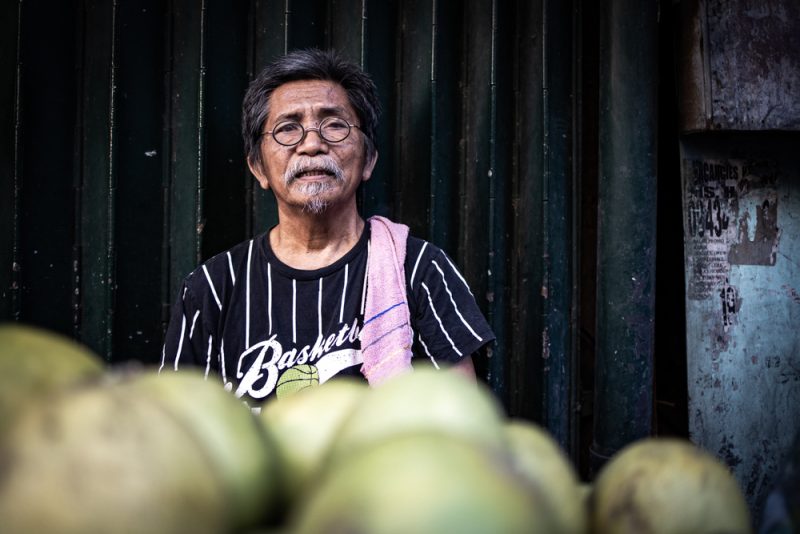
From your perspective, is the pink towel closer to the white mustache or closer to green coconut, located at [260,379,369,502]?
the white mustache

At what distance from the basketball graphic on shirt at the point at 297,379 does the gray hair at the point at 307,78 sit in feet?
2.61

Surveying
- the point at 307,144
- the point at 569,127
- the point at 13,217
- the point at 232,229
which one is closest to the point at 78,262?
the point at 13,217

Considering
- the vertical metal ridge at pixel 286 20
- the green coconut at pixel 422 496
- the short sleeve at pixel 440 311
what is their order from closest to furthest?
the green coconut at pixel 422 496, the short sleeve at pixel 440 311, the vertical metal ridge at pixel 286 20

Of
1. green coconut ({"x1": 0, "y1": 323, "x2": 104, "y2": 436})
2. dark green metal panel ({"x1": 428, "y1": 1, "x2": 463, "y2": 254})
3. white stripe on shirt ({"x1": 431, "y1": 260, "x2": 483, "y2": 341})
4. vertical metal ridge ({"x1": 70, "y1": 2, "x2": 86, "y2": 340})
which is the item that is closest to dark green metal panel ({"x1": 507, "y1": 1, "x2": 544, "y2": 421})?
dark green metal panel ({"x1": 428, "y1": 1, "x2": 463, "y2": 254})

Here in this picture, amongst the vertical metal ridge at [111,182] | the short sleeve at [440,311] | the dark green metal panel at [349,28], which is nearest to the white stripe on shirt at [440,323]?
the short sleeve at [440,311]

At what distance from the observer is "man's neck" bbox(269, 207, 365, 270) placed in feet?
7.54

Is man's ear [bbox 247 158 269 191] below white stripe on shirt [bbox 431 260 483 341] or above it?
above

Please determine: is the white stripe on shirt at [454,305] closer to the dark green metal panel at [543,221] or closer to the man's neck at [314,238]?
the man's neck at [314,238]

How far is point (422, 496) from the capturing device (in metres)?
0.46

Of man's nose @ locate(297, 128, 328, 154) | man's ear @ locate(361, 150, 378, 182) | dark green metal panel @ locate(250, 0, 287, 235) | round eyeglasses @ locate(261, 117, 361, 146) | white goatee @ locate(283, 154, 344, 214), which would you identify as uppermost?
dark green metal panel @ locate(250, 0, 287, 235)

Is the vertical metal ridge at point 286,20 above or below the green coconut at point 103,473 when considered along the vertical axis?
above

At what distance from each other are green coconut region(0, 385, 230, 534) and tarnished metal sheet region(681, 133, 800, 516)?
248 cm

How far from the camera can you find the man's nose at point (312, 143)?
2.25 m

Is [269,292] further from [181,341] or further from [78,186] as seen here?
[78,186]
